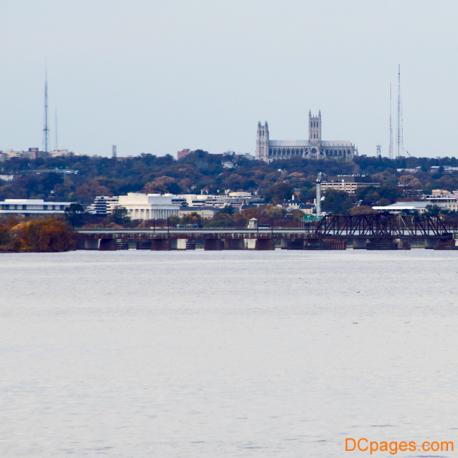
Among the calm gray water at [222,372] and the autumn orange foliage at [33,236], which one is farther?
the autumn orange foliage at [33,236]

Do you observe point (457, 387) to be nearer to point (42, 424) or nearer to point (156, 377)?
point (156, 377)

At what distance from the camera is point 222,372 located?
156 ft

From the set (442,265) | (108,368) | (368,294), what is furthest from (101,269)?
(108,368)

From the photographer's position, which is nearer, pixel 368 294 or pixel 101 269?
pixel 368 294

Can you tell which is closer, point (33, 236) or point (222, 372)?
point (222, 372)

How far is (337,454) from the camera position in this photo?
34938mm

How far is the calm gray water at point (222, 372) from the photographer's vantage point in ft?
122

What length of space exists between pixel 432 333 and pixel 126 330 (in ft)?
34.4

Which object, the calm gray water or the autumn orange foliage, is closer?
the calm gray water

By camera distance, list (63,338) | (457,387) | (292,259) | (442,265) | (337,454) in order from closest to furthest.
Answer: (337,454), (457,387), (63,338), (442,265), (292,259)

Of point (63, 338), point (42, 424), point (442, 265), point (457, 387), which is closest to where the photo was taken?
point (42, 424)

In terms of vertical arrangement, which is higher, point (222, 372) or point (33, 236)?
point (33, 236)

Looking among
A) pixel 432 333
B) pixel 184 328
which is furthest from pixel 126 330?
pixel 432 333

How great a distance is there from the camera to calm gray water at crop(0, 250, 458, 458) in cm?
3719
